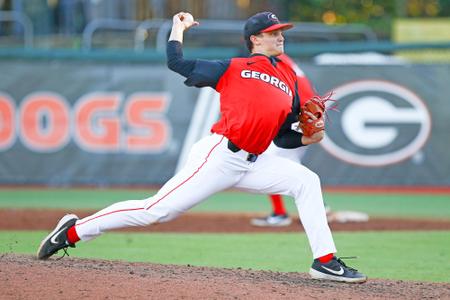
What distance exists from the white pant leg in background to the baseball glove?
0.29 metres

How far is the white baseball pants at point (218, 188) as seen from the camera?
5.87m

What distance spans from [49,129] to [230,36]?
5.15m

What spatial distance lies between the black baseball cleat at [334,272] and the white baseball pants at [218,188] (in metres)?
0.09

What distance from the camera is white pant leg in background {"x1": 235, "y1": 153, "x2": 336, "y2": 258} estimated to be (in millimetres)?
5871

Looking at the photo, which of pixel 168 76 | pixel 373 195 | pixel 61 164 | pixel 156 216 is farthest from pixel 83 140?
pixel 156 216

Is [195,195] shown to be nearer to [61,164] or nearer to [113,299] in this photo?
[113,299]

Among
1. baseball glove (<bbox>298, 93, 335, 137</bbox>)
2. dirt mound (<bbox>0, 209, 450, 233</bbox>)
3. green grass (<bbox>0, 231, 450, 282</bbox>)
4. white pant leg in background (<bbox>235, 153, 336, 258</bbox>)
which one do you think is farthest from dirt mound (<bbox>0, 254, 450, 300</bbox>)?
dirt mound (<bbox>0, 209, 450, 233</bbox>)

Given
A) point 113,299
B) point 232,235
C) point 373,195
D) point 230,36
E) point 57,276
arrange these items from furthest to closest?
point 230,36 → point 373,195 → point 232,235 → point 57,276 → point 113,299

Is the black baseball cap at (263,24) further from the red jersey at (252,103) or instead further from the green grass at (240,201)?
the green grass at (240,201)

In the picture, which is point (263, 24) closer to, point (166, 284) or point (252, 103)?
point (252, 103)

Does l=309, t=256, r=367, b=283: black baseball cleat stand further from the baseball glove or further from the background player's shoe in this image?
the background player's shoe

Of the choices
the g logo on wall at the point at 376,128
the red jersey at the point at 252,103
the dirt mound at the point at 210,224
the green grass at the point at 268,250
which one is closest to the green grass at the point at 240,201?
the g logo on wall at the point at 376,128

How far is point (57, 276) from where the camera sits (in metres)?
5.64

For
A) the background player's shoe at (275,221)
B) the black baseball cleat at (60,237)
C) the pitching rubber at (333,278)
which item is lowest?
the background player's shoe at (275,221)
